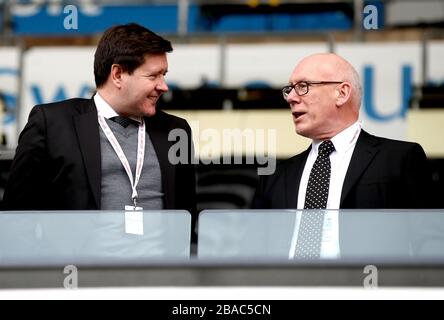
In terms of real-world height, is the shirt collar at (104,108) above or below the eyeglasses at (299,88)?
below

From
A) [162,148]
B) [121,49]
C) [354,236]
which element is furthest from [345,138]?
[121,49]

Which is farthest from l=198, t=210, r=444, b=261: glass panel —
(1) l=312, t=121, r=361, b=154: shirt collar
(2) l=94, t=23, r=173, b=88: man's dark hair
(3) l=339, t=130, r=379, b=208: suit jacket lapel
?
(2) l=94, t=23, r=173, b=88: man's dark hair

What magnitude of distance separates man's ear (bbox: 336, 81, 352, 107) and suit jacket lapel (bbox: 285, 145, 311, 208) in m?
0.19

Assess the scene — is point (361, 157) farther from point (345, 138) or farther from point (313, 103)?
point (313, 103)

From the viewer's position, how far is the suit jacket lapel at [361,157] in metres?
9.37

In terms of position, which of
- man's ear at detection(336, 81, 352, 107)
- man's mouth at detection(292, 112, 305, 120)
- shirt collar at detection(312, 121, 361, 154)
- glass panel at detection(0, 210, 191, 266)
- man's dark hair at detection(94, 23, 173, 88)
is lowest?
glass panel at detection(0, 210, 191, 266)

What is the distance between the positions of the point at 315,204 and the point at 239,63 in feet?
1.72

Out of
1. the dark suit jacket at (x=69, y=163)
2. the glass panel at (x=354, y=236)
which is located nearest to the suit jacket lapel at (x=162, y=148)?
the dark suit jacket at (x=69, y=163)

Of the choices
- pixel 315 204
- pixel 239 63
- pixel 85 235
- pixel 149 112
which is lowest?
pixel 85 235

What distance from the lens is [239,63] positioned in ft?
30.8

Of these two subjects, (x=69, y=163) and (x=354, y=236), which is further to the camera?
(x=69, y=163)

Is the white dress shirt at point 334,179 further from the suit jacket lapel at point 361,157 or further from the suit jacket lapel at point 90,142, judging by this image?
the suit jacket lapel at point 90,142

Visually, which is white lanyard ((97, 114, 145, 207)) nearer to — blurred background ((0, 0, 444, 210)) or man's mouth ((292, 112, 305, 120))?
blurred background ((0, 0, 444, 210))

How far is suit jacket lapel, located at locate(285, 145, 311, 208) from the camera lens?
938 centimetres
